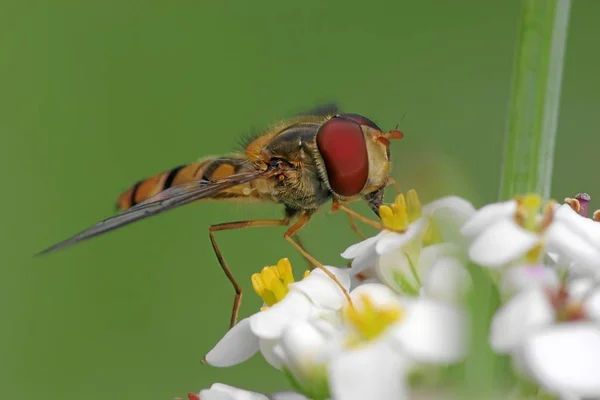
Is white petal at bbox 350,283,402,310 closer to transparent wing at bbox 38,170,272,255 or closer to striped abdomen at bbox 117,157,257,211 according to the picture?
transparent wing at bbox 38,170,272,255

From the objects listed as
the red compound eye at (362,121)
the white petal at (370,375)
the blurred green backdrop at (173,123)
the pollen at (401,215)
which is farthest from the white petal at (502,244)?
the blurred green backdrop at (173,123)

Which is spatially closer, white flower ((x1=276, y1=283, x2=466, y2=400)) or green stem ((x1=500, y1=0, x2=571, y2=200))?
white flower ((x1=276, y1=283, x2=466, y2=400))

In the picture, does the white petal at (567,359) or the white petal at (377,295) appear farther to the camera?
the white petal at (377,295)

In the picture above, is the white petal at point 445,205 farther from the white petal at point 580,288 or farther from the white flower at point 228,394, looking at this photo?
the white flower at point 228,394

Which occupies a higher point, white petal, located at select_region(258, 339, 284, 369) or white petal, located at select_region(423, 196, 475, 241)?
white petal, located at select_region(423, 196, 475, 241)

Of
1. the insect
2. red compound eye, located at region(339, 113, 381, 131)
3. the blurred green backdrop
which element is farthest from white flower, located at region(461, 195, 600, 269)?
the blurred green backdrop

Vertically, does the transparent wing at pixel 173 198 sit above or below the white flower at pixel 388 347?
below
